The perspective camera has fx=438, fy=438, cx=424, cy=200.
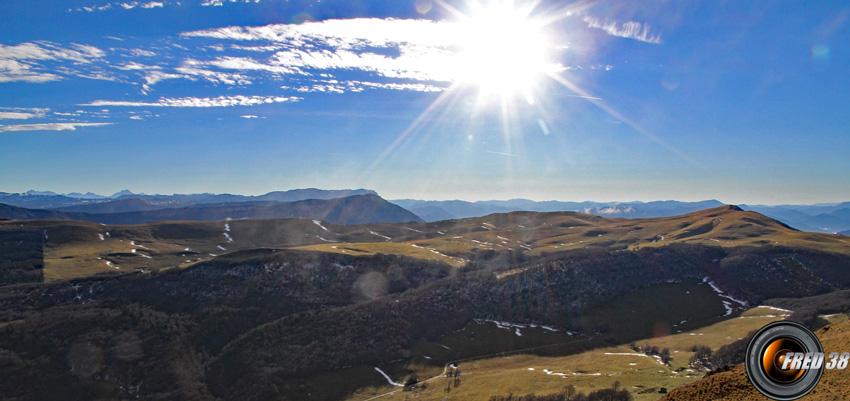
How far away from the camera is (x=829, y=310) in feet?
452

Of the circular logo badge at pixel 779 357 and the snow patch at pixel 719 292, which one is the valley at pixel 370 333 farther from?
the circular logo badge at pixel 779 357

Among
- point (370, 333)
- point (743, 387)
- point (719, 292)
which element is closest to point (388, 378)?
point (370, 333)

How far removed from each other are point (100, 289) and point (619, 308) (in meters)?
225

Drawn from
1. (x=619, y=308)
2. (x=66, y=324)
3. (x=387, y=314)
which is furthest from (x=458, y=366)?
(x=66, y=324)
